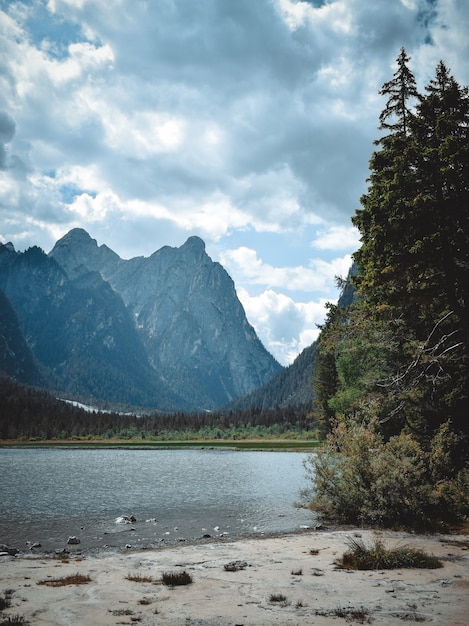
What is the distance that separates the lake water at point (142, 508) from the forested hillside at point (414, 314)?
4672 millimetres

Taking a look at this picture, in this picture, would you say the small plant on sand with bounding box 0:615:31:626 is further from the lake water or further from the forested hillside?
the forested hillside

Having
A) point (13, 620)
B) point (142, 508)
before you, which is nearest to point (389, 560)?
point (13, 620)

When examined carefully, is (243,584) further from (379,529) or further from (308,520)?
(308,520)

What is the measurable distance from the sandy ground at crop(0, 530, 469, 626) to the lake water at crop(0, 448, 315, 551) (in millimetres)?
4881

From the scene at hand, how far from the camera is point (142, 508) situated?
2736 cm

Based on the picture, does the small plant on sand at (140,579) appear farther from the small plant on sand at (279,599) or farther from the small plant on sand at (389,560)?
the small plant on sand at (389,560)

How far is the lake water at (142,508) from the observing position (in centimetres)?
2003

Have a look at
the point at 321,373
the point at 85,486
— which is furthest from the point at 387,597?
the point at 321,373

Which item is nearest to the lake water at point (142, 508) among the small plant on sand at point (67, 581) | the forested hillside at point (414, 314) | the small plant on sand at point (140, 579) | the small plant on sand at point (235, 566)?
the forested hillside at point (414, 314)

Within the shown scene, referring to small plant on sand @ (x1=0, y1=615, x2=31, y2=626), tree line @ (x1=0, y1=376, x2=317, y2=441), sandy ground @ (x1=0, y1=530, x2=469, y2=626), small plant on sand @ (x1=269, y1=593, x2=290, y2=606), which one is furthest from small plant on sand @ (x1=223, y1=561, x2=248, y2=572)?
tree line @ (x1=0, y1=376, x2=317, y2=441)

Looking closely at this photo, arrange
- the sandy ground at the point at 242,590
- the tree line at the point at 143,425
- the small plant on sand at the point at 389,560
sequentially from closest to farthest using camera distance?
the sandy ground at the point at 242,590, the small plant on sand at the point at 389,560, the tree line at the point at 143,425

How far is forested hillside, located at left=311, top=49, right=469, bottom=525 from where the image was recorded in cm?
1541

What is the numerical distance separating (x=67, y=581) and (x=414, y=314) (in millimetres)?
15753

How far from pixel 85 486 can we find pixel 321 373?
43199 millimetres
